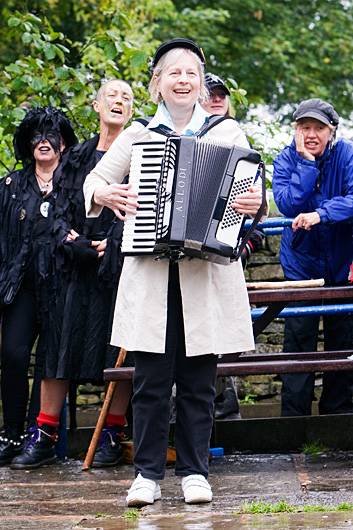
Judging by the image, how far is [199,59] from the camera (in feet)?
18.6

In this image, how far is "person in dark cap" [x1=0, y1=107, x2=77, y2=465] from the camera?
7109 mm

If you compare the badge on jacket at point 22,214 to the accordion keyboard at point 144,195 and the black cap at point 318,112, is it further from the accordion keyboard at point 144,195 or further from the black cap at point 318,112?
the accordion keyboard at point 144,195

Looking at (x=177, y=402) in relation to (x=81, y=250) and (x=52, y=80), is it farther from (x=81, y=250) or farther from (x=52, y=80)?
(x=52, y=80)

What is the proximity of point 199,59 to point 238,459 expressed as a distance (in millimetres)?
2307

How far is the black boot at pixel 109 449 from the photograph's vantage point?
6.81 m

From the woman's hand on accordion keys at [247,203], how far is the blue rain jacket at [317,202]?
4.88ft

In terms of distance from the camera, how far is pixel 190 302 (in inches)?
217

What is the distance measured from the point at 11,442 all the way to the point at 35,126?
175 centimetres

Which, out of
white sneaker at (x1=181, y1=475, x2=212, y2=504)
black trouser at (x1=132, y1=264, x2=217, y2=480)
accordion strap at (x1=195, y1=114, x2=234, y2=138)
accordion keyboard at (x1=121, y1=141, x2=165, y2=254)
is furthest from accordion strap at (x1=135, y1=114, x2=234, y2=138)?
white sneaker at (x1=181, y1=475, x2=212, y2=504)

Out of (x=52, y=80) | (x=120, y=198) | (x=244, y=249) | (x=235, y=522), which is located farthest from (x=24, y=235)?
(x=235, y=522)

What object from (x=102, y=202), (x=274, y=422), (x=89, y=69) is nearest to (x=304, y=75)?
(x=89, y=69)

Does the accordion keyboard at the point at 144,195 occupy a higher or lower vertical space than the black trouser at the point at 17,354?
higher

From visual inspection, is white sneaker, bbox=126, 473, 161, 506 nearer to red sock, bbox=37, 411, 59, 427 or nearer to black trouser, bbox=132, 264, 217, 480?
black trouser, bbox=132, 264, 217, 480

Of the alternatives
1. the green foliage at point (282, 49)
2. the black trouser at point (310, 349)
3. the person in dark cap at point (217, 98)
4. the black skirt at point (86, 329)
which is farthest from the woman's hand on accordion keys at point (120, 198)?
the green foliage at point (282, 49)
